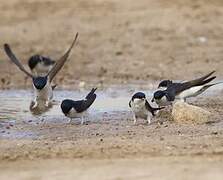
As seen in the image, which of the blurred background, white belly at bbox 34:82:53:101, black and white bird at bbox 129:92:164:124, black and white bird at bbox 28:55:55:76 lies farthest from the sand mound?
black and white bird at bbox 28:55:55:76

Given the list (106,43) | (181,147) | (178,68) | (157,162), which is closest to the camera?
(157,162)

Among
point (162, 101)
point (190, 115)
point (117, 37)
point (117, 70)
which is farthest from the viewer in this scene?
point (117, 37)

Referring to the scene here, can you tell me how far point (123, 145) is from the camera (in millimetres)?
8797

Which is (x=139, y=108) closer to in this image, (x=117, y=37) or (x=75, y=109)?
(x=75, y=109)

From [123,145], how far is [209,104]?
3779mm

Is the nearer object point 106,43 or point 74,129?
point 74,129

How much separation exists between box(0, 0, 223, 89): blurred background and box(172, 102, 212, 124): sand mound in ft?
14.9

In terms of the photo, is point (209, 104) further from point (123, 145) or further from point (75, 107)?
point (123, 145)

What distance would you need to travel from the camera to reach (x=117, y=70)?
16609 millimetres

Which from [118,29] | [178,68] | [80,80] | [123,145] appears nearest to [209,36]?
[118,29]

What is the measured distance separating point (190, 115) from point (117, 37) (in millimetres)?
10118

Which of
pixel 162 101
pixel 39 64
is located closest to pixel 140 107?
pixel 162 101

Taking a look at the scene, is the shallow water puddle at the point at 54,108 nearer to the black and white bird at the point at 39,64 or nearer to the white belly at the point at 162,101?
the white belly at the point at 162,101

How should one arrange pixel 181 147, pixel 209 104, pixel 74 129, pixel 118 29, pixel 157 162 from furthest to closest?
pixel 118 29
pixel 209 104
pixel 74 129
pixel 181 147
pixel 157 162
